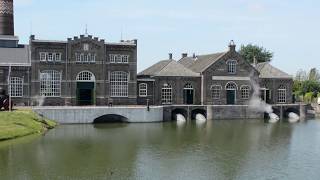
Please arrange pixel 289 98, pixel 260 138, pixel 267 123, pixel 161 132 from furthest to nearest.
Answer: pixel 289 98, pixel 267 123, pixel 161 132, pixel 260 138

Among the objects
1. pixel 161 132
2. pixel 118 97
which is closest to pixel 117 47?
pixel 118 97

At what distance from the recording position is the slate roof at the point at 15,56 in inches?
2504

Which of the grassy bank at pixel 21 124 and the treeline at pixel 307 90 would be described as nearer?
the grassy bank at pixel 21 124

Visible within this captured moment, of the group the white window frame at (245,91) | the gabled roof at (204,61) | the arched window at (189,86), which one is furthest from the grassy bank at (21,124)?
the white window frame at (245,91)

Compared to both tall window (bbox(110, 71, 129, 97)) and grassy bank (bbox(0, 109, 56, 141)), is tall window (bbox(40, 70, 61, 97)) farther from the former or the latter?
grassy bank (bbox(0, 109, 56, 141))

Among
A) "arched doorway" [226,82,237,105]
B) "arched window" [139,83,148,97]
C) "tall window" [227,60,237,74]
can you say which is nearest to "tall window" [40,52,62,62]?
"arched window" [139,83,148,97]

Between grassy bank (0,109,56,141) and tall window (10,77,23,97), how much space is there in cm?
765

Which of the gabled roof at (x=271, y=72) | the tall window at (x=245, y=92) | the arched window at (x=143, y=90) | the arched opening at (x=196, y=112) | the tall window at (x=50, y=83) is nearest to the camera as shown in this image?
the tall window at (x=50, y=83)

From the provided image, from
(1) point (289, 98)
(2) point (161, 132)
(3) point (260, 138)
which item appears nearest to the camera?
(3) point (260, 138)

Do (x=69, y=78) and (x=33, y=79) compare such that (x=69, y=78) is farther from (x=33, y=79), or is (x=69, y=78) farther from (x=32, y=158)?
(x=32, y=158)

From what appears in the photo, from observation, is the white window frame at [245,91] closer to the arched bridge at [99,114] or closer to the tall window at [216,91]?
the tall window at [216,91]

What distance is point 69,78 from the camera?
211 ft

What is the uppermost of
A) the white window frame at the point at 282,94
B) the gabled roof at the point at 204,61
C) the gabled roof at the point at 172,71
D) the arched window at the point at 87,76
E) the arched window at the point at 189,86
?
the gabled roof at the point at 204,61

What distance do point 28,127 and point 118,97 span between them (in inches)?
722
